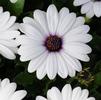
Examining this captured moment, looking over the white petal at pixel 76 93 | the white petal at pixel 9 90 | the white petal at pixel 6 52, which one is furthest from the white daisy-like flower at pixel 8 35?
the white petal at pixel 76 93

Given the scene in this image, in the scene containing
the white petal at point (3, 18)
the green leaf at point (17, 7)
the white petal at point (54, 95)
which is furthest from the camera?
the green leaf at point (17, 7)

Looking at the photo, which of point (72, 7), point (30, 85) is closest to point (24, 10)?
point (72, 7)

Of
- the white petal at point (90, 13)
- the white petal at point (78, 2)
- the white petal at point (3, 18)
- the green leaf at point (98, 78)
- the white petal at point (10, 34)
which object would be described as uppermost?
the white petal at point (3, 18)

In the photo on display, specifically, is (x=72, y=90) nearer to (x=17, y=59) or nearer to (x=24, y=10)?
(x=17, y=59)

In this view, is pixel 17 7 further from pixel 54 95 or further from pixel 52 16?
pixel 54 95

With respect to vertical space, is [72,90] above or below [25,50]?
below

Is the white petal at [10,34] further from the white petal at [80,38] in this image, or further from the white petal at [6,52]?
the white petal at [80,38]

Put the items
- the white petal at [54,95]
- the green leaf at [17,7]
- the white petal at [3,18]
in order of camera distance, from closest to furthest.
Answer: the white petal at [54,95] < the white petal at [3,18] < the green leaf at [17,7]
